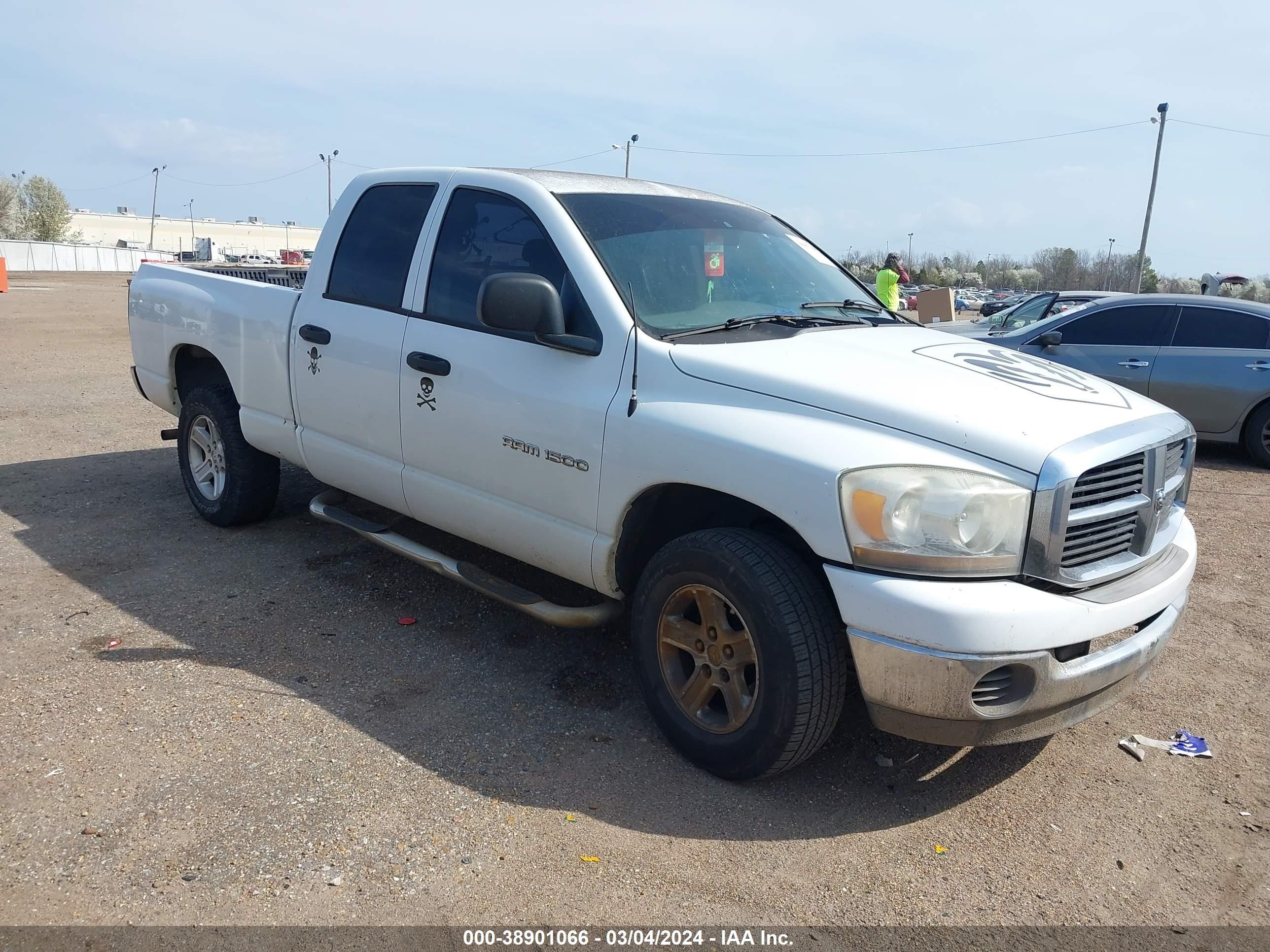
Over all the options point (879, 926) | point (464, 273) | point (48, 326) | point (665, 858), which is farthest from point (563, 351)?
point (48, 326)

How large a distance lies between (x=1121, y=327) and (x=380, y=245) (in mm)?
7804

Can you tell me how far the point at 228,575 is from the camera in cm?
511

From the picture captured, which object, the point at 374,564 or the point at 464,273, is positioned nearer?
the point at 464,273

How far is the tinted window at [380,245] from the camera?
450 cm

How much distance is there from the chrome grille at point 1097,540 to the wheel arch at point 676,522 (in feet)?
2.49

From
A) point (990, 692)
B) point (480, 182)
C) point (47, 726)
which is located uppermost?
point (480, 182)

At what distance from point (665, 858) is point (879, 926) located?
0.64m

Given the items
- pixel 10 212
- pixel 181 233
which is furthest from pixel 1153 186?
pixel 181 233

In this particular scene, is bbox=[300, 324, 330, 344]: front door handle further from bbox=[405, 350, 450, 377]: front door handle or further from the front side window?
Answer: the front side window

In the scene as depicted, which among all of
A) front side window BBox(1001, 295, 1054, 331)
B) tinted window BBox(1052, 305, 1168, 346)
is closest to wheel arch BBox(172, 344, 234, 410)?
tinted window BBox(1052, 305, 1168, 346)

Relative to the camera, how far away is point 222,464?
577cm

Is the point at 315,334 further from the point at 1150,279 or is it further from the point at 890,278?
the point at 1150,279

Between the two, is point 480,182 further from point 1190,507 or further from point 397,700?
point 1190,507

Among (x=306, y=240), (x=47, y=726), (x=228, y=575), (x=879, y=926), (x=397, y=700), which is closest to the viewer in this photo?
(x=879, y=926)
